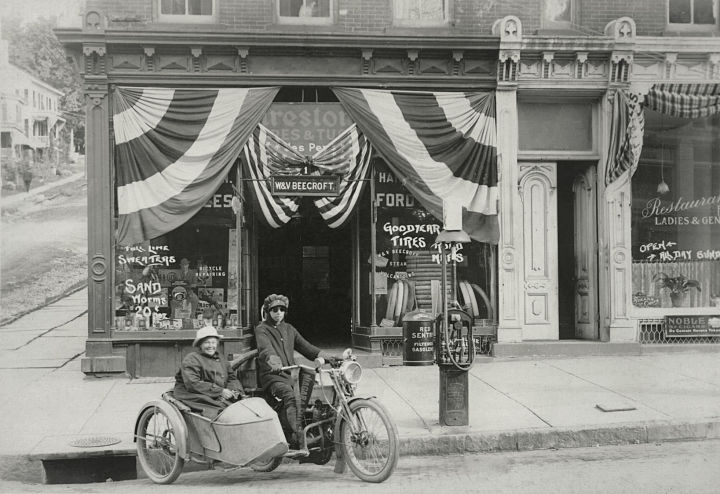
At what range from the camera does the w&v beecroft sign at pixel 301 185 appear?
39.0 feet

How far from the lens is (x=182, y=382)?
703 cm

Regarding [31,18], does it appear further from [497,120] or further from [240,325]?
[497,120]

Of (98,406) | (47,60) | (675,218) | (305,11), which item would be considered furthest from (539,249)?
(47,60)

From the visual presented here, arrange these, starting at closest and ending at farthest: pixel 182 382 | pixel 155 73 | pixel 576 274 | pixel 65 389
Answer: pixel 182 382
pixel 65 389
pixel 155 73
pixel 576 274

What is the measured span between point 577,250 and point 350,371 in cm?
785

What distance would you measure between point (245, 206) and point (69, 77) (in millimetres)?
4666

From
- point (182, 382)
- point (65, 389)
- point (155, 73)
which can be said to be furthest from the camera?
point (155, 73)

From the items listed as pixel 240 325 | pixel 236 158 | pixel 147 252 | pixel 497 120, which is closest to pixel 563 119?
pixel 497 120

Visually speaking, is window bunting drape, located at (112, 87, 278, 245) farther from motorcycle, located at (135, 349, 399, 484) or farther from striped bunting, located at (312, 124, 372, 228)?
motorcycle, located at (135, 349, 399, 484)

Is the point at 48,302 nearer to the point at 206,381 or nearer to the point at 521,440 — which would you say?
the point at 206,381

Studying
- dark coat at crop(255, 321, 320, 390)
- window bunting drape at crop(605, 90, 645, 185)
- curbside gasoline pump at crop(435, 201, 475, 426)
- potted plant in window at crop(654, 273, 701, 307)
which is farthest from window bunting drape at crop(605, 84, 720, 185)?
dark coat at crop(255, 321, 320, 390)

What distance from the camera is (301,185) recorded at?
469 inches

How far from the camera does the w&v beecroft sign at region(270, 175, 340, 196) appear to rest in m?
11.9

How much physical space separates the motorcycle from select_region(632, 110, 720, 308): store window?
783 centimetres
